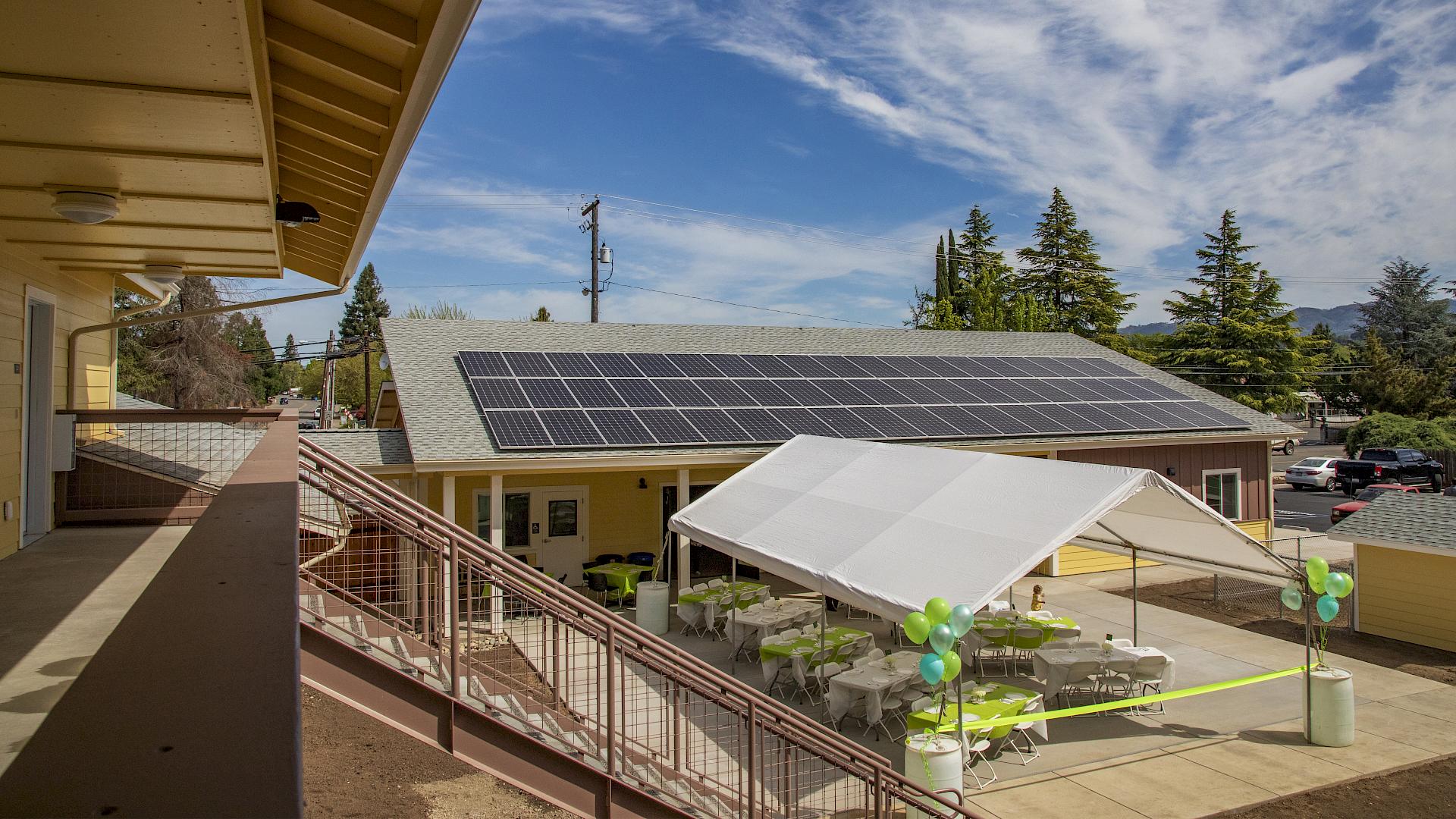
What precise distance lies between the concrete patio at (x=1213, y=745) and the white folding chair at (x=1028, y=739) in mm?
94

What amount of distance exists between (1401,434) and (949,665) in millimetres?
42477

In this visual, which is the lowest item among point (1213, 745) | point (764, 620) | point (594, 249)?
point (1213, 745)

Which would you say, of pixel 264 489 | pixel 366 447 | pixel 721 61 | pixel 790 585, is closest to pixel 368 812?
pixel 264 489

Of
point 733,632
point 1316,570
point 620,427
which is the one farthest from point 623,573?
point 1316,570

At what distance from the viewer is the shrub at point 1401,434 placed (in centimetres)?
3834

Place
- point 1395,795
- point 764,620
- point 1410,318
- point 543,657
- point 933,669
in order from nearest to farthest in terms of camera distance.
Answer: point 543,657
point 933,669
point 1395,795
point 764,620
point 1410,318

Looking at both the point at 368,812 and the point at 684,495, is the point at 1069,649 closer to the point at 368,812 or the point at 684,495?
the point at 684,495

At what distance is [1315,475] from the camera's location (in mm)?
35688

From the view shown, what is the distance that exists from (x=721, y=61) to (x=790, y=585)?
33775 mm

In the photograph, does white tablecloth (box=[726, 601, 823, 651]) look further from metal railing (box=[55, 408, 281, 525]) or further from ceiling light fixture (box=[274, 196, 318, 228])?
ceiling light fixture (box=[274, 196, 318, 228])

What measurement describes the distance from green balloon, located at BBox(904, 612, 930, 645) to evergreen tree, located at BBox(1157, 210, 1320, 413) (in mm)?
41632

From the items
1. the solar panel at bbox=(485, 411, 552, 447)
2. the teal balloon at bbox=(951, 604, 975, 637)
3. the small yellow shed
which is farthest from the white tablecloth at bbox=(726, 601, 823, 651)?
the small yellow shed

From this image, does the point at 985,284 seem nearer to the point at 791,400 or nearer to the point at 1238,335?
the point at 1238,335

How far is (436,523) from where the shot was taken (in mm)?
5543
